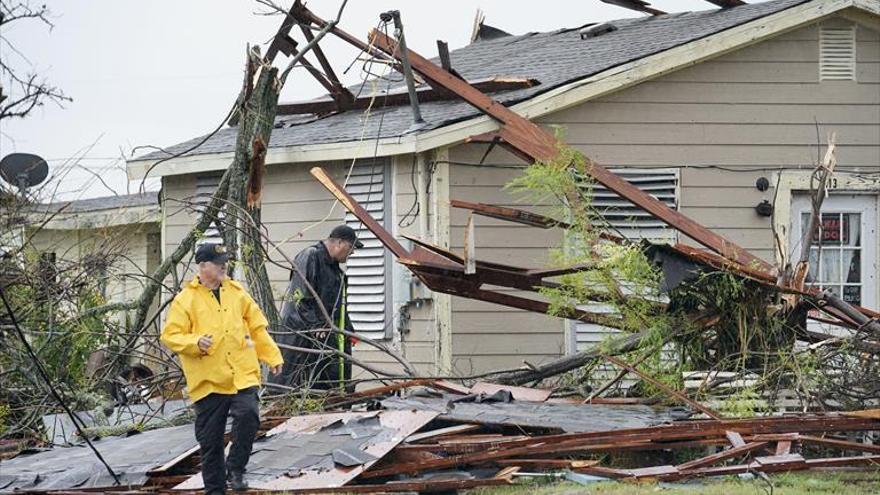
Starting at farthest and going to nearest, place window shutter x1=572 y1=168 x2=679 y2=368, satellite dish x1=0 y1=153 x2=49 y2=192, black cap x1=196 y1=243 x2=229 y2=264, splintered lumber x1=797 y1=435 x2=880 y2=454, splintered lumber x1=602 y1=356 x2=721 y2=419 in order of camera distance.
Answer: satellite dish x1=0 y1=153 x2=49 y2=192 → window shutter x1=572 y1=168 x2=679 y2=368 → splintered lumber x1=602 y1=356 x2=721 y2=419 → splintered lumber x1=797 y1=435 x2=880 y2=454 → black cap x1=196 y1=243 x2=229 y2=264

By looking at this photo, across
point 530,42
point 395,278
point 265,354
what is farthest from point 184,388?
point 530,42

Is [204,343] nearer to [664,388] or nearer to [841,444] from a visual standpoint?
[664,388]

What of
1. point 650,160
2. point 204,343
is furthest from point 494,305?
Result: point 204,343

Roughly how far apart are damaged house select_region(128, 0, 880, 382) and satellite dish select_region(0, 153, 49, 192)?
328cm

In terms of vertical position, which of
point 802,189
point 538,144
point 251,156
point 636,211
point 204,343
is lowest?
point 204,343

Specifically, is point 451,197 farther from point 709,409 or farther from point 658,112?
point 709,409

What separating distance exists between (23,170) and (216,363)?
864cm

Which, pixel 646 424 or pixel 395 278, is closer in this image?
pixel 646 424

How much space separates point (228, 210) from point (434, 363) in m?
2.59

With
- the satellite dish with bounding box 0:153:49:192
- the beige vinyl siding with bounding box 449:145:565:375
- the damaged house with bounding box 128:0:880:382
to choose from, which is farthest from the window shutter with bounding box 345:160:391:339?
the satellite dish with bounding box 0:153:49:192

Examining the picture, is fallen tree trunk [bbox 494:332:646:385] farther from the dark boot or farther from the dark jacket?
the dark boot

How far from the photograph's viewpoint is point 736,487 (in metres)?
8.24

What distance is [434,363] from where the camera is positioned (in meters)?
13.6

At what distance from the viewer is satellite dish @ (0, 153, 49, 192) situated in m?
15.8
